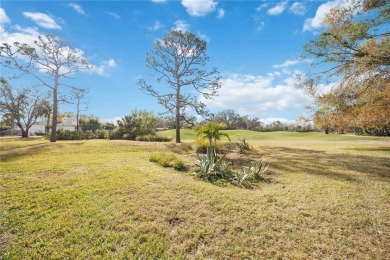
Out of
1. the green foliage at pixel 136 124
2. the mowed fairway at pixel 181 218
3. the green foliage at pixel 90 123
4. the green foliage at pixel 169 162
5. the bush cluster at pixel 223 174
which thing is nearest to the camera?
the mowed fairway at pixel 181 218

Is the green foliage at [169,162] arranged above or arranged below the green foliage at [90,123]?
below

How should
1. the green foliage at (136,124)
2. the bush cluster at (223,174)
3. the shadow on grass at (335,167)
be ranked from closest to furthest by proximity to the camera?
the bush cluster at (223,174) → the shadow on grass at (335,167) → the green foliage at (136,124)

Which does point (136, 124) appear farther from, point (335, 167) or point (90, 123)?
point (90, 123)

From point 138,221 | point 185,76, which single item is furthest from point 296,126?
point 138,221

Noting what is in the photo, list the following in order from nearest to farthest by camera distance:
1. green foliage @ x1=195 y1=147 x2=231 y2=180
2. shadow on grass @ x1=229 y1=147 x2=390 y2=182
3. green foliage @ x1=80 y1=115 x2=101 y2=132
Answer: green foliage @ x1=195 y1=147 x2=231 y2=180
shadow on grass @ x1=229 y1=147 x2=390 y2=182
green foliage @ x1=80 y1=115 x2=101 y2=132

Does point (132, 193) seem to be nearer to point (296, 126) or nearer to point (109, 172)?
point (109, 172)

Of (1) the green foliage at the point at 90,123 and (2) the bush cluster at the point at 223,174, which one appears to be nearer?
(2) the bush cluster at the point at 223,174

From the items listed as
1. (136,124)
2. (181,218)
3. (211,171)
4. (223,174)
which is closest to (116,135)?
(136,124)

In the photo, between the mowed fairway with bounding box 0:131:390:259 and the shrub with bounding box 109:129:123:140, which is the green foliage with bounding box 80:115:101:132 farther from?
Answer: the mowed fairway with bounding box 0:131:390:259

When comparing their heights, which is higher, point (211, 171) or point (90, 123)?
point (90, 123)

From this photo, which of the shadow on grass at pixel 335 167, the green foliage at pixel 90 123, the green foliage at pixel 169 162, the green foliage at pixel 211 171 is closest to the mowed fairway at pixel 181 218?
the shadow on grass at pixel 335 167

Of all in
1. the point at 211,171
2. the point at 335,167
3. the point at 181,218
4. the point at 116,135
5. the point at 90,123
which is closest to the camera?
the point at 181,218

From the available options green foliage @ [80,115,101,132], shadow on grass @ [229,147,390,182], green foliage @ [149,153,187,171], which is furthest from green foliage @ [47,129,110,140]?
green foliage @ [80,115,101,132]

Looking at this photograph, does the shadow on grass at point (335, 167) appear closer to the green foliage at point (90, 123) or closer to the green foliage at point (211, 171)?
the green foliage at point (211, 171)
